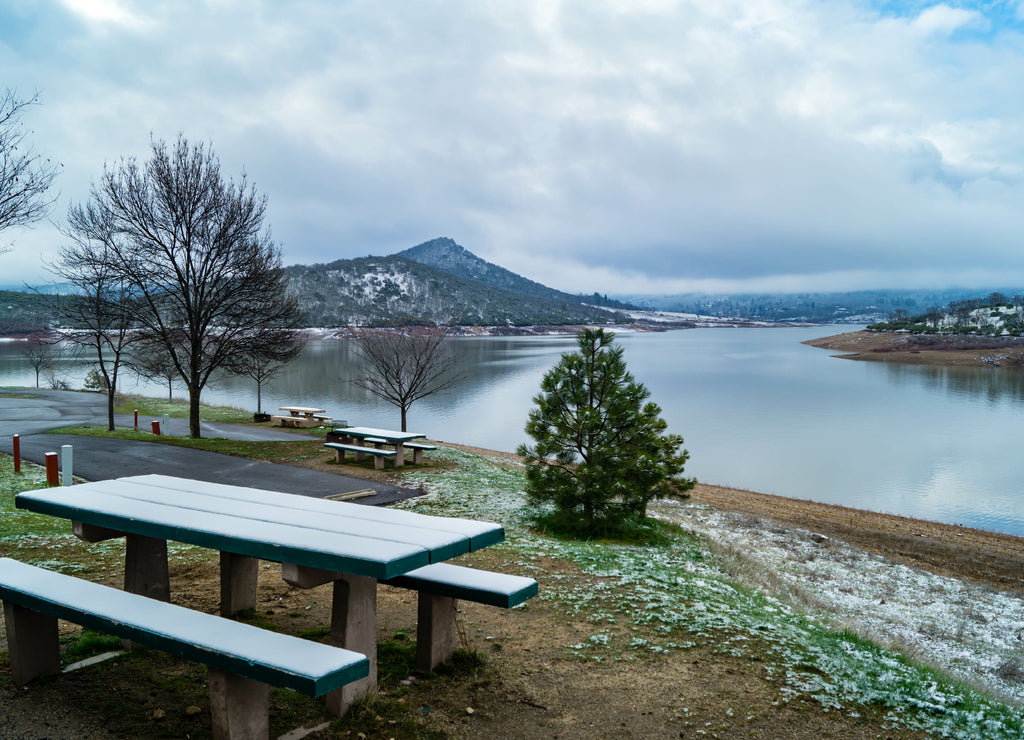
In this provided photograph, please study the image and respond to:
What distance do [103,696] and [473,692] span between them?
2.15m

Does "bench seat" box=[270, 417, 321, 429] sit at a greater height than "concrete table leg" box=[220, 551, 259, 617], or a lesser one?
lesser

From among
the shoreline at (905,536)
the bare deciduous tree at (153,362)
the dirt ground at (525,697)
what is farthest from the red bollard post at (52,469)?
the shoreline at (905,536)

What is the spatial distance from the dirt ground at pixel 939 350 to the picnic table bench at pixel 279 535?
279 feet

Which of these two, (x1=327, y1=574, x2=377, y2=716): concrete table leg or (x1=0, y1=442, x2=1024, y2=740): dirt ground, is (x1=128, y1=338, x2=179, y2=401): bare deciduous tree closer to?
(x1=0, y1=442, x2=1024, y2=740): dirt ground

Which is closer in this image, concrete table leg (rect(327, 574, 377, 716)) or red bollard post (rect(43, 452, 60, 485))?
concrete table leg (rect(327, 574, 377, 716))

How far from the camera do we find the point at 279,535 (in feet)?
12.2

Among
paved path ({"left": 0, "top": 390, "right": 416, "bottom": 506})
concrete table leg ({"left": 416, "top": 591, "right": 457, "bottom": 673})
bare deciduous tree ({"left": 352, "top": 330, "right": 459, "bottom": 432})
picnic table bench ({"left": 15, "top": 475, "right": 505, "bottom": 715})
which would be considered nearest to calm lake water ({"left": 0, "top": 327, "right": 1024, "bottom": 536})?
bare deciduous tree ({"left": 352, "top": 330, "right": 459, "bottom": 432})

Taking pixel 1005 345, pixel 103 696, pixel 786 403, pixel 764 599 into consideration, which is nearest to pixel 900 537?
pixel 764 599

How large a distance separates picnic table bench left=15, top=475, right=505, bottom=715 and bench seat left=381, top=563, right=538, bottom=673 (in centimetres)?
33

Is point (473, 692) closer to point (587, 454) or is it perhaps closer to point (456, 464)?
point (587, 454)

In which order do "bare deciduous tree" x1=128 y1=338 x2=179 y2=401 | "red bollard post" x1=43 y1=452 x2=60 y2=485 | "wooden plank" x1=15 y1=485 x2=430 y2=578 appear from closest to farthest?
"wooden plank" x1=15 y1=485 x2=430 y2=578
"red bollard post" x1=43 y1=452 x2=60 y2=485
"bare deciduous tree" x1=128 y1=338 x2=179 y2=401

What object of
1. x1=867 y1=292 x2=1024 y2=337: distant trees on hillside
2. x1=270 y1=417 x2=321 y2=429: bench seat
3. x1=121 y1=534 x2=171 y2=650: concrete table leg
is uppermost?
x1=867 y1=292 x2=1024 y2=337: distant trees on hillside

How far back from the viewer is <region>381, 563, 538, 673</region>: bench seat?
4.16 m

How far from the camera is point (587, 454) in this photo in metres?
9.70
